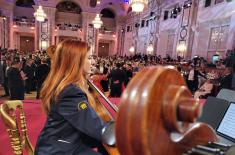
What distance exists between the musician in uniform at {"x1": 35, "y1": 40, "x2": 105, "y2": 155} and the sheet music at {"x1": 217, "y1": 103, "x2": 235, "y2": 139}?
1.04 meters

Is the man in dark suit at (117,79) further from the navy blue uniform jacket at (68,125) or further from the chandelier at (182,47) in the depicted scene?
the chandelier at (182,47)

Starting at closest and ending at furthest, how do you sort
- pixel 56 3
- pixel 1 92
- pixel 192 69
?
pixel 1 92, pixel 192 69, pixel 56 3

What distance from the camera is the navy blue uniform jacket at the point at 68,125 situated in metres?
1.24

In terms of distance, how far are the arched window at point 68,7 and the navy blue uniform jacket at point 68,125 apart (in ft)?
90.8

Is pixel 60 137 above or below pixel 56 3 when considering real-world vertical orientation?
below

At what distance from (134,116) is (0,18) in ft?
84.1

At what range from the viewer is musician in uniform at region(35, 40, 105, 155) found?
4.40ft

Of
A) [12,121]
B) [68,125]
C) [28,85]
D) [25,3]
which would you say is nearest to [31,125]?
[12,121]

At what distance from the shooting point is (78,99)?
131cm

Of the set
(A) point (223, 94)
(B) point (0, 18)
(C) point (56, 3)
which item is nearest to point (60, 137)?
(A) point (223, 94)

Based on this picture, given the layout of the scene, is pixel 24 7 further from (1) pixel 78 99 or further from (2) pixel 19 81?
(1) pixel 78 99

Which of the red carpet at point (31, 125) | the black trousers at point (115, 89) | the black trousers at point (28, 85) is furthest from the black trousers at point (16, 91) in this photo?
the black trousers at point (28, 85)

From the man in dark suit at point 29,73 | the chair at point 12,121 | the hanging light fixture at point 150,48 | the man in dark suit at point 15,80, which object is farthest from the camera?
the hanging light fixture at point 150,48

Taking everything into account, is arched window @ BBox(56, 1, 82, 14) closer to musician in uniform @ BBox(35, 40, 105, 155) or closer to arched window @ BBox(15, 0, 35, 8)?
arched window @ BBox(15, 0, 35, 8)
